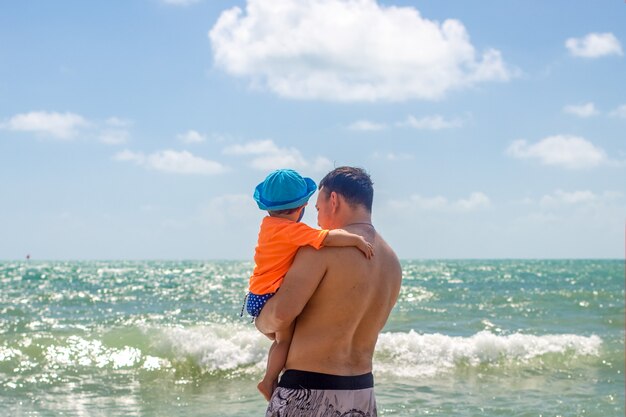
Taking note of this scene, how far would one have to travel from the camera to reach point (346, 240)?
2.75 m

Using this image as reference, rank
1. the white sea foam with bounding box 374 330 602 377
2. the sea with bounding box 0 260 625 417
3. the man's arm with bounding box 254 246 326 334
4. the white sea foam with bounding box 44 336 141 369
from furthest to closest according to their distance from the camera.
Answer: the white sea foam with bounding box 44 336 141 369 < the white sea foam with bounding box 374 330 602 377 < the sea with bounding box 0 260 625 417 < the man's arm with bounding box 254 246 326 334

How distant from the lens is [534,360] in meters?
11.1

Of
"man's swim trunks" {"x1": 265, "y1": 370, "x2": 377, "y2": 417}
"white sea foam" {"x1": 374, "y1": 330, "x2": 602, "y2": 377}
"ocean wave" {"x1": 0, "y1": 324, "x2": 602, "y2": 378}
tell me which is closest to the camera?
"man's swim trunks" {"x1": 265, "y1": 370, "x2": 377, "y2": 417}

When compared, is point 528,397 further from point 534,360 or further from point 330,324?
point 330,324

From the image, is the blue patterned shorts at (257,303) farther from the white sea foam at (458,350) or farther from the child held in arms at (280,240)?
the white sea foam at (458,350)

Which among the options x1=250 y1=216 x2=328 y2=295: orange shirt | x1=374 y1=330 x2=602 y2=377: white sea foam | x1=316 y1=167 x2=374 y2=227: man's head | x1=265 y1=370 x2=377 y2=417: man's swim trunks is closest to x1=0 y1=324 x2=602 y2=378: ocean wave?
x1=374 y1=330 x2=602 y2=377: white sea foam

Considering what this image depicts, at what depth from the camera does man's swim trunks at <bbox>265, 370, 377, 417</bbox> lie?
2.83 m

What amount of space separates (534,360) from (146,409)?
602cm

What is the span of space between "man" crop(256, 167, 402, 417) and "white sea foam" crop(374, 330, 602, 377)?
24.3 ft

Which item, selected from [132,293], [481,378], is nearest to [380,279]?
[481,378]

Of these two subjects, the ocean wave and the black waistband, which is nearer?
the black waistband

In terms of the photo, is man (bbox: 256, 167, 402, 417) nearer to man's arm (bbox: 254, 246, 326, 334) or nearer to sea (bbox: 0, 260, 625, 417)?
man's arm (bbox: 254, 246, 326, 334)

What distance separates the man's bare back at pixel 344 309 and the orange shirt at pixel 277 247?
0.05 metres

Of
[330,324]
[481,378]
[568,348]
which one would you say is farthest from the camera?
[568,348]
